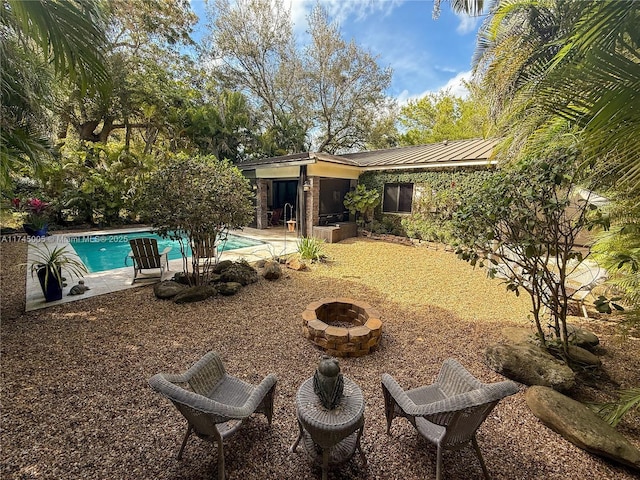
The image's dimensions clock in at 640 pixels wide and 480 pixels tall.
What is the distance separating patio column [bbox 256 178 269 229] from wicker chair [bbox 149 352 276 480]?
494 inches

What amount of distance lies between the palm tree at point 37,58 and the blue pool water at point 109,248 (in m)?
4.87

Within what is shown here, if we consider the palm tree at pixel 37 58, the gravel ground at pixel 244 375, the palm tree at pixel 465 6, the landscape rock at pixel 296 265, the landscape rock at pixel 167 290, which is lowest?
the gravel ground at pixel 244 375

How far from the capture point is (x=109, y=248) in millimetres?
10789

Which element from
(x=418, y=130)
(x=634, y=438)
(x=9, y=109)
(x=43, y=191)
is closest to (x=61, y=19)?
(x=9, y=109)

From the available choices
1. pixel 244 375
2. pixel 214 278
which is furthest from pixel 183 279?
pixel 244 375

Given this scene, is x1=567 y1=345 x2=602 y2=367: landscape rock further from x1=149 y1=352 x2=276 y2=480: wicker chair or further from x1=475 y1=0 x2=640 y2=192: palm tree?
x1=149 y1=352 x2=276 y2=480: wicker chair

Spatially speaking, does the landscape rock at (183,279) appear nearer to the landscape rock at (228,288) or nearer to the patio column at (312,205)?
the landscape rock at (228,288)

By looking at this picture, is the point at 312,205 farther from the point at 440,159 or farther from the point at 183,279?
the point at 183,279

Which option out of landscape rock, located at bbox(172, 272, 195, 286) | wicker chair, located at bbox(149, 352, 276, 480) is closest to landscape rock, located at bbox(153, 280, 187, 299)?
landscape rock, located at bbox(172, 272, 195, 286)

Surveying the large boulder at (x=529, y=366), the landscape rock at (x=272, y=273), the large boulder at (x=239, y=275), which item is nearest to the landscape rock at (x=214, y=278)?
the large boulder at (x=239, y=275)

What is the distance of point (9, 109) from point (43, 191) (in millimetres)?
10558

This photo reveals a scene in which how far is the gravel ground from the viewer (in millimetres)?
2271

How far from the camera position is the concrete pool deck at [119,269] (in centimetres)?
543

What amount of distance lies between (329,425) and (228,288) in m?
4.41
